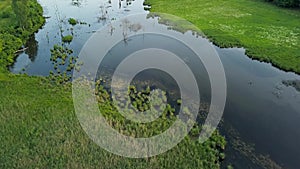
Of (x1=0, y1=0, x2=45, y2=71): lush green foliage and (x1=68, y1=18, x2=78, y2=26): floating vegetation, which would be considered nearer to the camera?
(x1=0, y1=0, x2=45, y2=71): lush green foliage

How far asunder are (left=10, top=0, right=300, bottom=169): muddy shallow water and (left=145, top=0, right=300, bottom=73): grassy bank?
1753 mm

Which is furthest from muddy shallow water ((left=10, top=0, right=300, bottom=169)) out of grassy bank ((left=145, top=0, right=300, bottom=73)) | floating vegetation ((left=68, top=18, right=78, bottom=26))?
grassy bank ((left=145, top=0, right=300, bottom=73))

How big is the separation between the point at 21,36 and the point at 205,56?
79.1ft

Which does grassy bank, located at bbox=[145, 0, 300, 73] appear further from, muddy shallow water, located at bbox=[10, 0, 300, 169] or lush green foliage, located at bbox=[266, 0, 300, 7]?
muddy shallow water, located at bbox=[10, 0, 300, 169]

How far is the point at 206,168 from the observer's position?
17547mm

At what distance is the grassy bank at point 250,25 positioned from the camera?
104ft

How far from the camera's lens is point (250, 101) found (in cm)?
2447

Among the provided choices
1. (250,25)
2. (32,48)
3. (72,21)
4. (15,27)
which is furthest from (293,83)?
(15,27)

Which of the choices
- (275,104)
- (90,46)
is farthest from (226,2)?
(275,104)

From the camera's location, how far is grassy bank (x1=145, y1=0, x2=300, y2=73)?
31.6 metres

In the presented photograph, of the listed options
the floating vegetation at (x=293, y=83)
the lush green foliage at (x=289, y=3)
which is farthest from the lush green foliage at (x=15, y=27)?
the lush green foliage at (x=289, y=3)

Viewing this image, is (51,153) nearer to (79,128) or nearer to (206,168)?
(79,128)

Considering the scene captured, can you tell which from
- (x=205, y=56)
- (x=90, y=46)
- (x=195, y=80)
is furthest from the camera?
(x=90, y=46)

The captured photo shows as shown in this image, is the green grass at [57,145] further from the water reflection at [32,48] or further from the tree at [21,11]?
the tree at [21,11]
